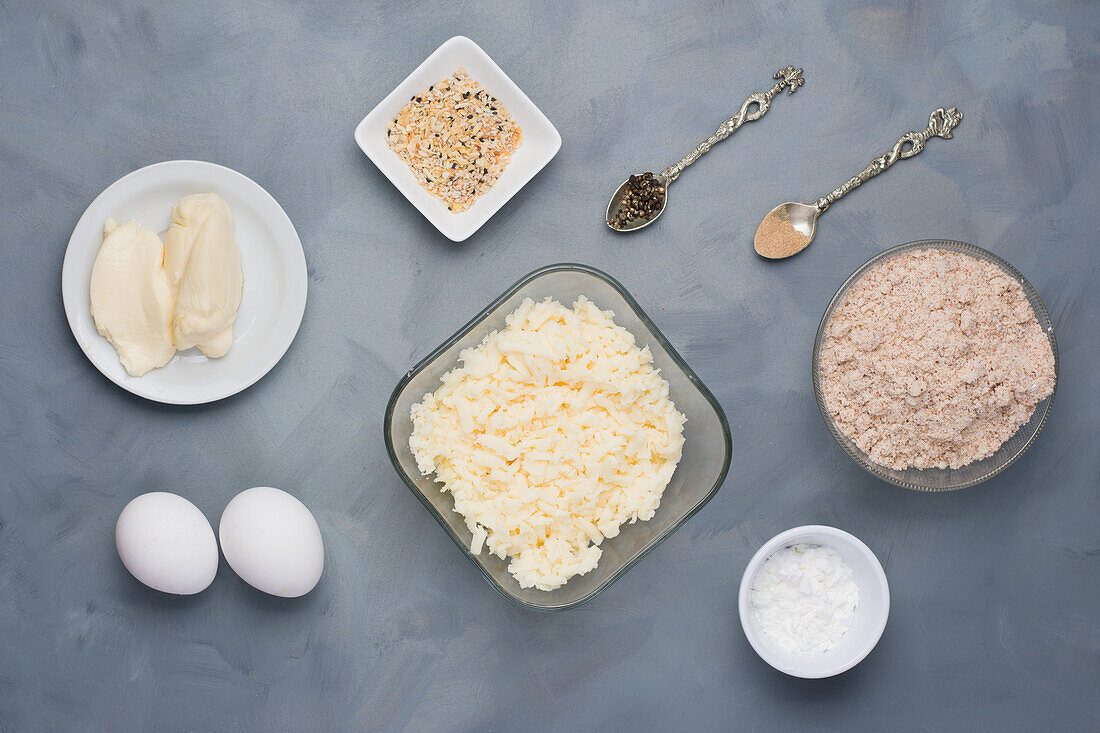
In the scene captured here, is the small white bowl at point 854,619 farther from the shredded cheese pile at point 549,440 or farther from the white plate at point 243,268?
the white plate at point 243,268

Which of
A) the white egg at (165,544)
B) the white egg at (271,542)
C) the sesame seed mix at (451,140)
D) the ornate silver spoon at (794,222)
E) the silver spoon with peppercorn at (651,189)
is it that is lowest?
the ornate silver spoon at (794,222)

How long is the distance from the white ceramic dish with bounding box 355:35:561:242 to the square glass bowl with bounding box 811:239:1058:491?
68 centimetres

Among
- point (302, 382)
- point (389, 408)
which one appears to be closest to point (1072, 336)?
point (389, 408)

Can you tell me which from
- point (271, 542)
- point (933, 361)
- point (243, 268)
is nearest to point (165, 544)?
point (271, 542)

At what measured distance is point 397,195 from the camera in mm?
1602

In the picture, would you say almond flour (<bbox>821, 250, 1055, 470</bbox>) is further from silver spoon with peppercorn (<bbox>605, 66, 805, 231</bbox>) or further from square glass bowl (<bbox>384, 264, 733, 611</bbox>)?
silver spoon with peppercorn (<bbox>605, 66, 805, 231</bbox>)

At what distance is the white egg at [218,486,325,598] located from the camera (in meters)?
1.42

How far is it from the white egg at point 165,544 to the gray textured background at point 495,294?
13 centimetres

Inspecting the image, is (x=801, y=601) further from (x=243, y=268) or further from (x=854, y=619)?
(x=243, y=268)

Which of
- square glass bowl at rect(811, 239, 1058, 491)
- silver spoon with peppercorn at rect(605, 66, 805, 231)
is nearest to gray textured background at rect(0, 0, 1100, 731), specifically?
silver spoon with peppercorn at rect(605, 66, 805, 231)

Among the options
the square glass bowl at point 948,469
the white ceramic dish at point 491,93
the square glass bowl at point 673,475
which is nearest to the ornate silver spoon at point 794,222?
the square glass bowl at point 948,469

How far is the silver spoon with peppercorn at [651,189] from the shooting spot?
1588 mm

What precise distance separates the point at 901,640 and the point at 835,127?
1.14 m

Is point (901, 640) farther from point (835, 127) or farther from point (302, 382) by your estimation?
point (302, 382)
